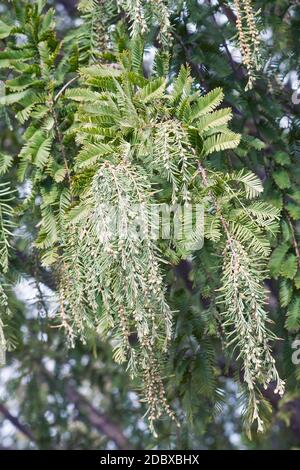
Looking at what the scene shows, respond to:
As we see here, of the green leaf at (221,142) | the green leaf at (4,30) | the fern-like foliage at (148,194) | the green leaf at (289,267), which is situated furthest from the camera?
the green leaf at (4,30)

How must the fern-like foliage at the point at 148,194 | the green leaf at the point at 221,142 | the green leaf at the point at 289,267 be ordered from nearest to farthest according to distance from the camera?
the fern-like foliage at the point at 148,194, the green leaf at the point at 221,142, the green leaf at the point at 289,267

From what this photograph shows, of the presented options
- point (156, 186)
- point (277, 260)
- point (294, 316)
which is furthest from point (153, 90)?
point (294, 316)

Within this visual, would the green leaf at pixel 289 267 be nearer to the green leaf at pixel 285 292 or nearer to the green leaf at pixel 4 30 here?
the green leaf at pixel 285 292

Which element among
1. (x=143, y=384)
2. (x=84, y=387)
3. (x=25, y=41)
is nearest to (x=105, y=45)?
(x=25, y=41)

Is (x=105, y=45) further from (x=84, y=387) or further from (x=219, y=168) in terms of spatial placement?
(x=84, y=387)

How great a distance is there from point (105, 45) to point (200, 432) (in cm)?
225

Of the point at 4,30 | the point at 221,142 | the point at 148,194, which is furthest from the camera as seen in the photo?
the point at 4,30

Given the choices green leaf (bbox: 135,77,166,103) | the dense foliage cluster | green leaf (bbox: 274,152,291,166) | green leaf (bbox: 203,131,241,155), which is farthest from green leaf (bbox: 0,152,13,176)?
green leaf (bbox: 274,152,291,166)

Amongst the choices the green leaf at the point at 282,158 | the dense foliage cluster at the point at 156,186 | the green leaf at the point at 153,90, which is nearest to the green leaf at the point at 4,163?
the dense foliage cluster at the point at 156,186

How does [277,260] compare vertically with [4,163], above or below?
below

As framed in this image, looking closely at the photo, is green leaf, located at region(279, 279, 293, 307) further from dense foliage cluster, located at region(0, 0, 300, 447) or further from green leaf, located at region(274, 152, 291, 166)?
green leaf, located at region(274, 152, 291, 166)

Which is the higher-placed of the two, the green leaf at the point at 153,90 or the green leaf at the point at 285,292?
the green leaf at the point at 153,90

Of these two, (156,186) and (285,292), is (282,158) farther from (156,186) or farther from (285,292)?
(156,186)

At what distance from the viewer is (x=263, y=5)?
3.21 m
